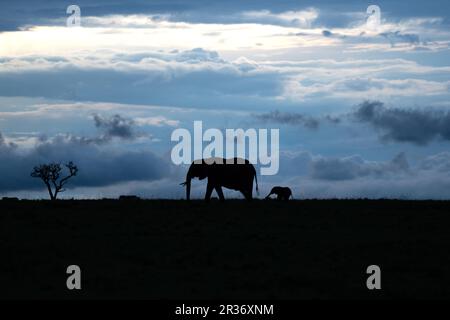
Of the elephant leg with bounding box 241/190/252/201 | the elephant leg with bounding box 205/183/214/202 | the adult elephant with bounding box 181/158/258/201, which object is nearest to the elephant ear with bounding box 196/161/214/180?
the adult elephant with bounding box 181/158/258/201

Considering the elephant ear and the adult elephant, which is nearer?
the adult elephant

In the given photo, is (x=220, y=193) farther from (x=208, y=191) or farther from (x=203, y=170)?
(x=203, y=170)
